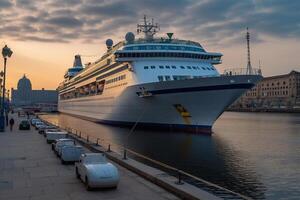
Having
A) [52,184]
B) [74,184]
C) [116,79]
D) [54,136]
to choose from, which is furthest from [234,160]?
[116,79]

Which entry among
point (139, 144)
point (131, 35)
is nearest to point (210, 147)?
point (139, 144)

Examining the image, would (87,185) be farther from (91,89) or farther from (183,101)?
(91,89)

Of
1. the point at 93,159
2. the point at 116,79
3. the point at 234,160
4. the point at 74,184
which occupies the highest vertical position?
the point at 116,79

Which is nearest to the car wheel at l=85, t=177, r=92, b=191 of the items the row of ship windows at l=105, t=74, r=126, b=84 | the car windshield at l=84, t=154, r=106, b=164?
the car windshield at l=84, t=154, r=106, b=164

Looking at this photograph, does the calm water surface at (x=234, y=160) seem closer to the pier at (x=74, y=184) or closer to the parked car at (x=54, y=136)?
the pier at (x=74, y=184)

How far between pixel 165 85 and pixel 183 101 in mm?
2948

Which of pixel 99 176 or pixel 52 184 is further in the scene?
pixel 52 184

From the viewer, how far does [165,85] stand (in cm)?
4825

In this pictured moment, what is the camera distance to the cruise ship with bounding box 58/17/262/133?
4634 centimetres

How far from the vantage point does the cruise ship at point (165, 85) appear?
46344 mm

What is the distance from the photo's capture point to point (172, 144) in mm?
40344

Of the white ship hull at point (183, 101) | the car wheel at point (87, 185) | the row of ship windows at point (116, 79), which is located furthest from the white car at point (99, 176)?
the row of ship windows at point (116, 79)

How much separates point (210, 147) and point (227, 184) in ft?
54.0

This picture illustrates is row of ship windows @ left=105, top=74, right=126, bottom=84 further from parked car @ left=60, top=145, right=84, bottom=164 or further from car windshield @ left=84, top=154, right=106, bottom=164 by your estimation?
car windshield @ left=84, top=154, right=106, bottom=164
